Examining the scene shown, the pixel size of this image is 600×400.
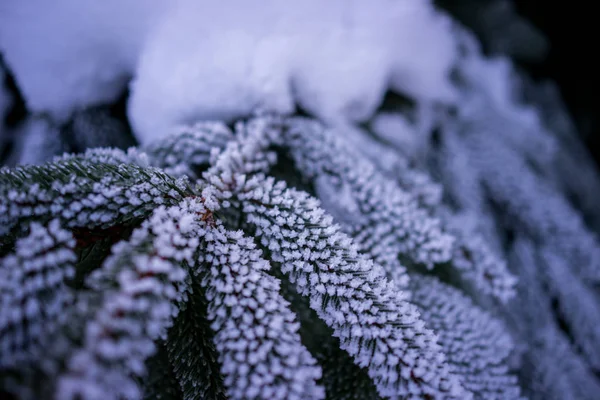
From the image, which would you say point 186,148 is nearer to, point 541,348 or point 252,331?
point 252,331

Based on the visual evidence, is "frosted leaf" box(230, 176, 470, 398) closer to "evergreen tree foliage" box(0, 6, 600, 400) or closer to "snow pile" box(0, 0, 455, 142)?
"evergreen tree foliage" box(0, 6, 600, 400)

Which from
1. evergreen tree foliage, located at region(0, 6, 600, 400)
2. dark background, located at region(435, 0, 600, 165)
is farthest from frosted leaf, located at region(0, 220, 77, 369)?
dark background, located at region(435, 0, 600, 165)

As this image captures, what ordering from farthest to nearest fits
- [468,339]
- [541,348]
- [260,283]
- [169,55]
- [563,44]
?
1. [563,44]
2. [541,348]
3. [169,55]
4. [468,339]
5. [260,283]

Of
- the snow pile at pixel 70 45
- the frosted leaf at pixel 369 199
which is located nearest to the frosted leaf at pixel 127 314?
the frosted leaf at pixel 369 199

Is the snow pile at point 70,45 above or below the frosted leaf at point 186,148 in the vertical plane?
above

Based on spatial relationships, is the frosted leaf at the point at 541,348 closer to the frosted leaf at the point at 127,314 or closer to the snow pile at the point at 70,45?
the frosted leaf at the point at 127,314

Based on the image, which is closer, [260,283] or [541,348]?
[260,283]

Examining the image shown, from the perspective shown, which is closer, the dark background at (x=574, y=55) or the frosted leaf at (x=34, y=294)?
the frosted leaf at (x=34, y=294)

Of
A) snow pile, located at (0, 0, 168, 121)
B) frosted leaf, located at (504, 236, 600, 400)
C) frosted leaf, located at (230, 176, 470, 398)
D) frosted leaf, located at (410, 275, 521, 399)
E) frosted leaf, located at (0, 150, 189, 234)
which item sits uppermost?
snow pile, located at (0, 0, 168, 121)

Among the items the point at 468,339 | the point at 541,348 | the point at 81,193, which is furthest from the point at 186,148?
the point at 541,348
